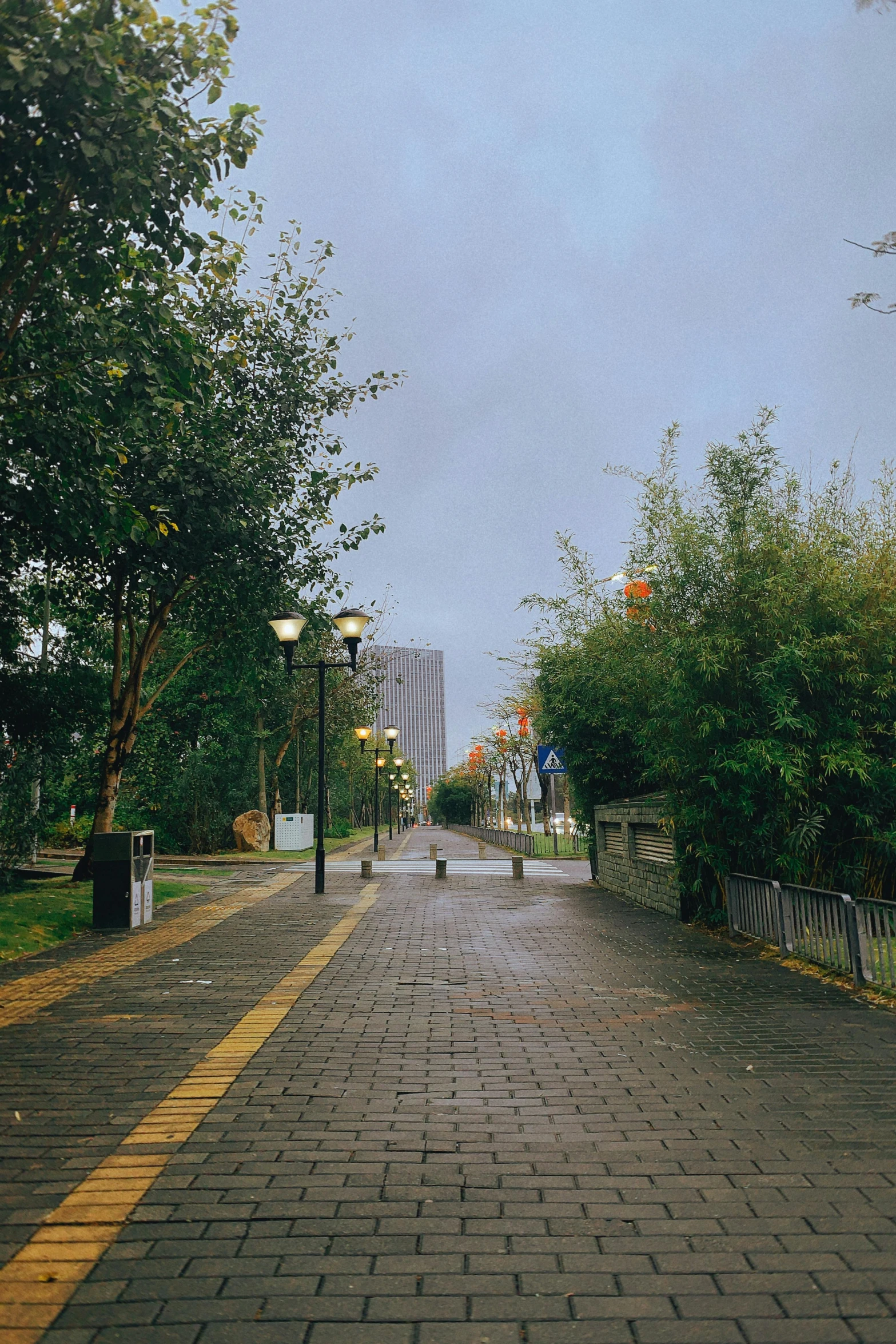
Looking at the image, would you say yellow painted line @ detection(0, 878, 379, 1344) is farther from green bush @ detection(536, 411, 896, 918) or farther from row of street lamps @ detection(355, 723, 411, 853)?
row of street lamps @ detection(355, 723, 411, 853)

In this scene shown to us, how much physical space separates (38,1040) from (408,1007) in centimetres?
265

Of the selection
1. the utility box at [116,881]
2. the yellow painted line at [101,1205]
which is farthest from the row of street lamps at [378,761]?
the yellow painted line at [101,1205]

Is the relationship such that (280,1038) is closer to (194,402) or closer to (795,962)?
(795,962)

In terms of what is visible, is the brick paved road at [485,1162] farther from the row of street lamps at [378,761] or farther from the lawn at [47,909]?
the row of street lamps at [378,761]

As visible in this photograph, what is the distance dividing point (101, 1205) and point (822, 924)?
659cm

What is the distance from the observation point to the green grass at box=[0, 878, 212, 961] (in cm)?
1040

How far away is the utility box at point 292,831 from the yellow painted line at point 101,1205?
99.1ft

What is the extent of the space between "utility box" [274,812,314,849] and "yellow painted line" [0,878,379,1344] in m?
30.2

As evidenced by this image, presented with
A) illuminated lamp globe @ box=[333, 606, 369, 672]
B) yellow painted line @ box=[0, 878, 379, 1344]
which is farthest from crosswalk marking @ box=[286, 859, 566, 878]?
yellow painted line @ box=[0, 878, 379, 1344]

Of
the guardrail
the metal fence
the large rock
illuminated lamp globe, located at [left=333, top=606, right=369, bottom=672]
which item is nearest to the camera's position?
the metal fence

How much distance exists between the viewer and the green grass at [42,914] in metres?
10.4

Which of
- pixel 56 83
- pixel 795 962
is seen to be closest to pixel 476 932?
pixel 795 962

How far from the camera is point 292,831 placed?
118 ft

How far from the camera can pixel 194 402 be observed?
1074 centimetres
